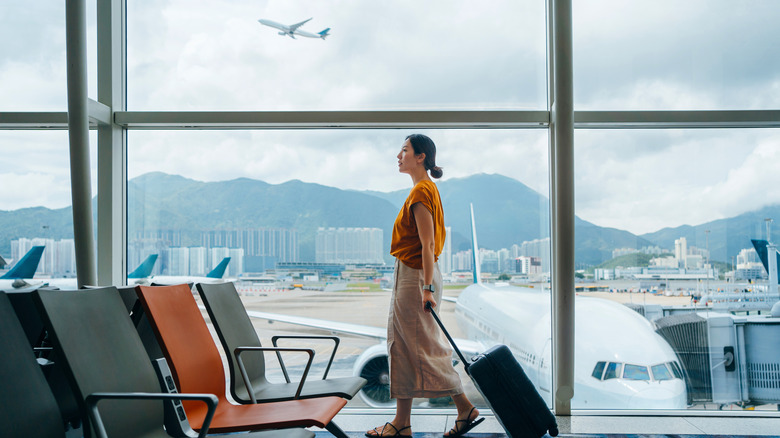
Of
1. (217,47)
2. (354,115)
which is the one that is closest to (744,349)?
(354,115)

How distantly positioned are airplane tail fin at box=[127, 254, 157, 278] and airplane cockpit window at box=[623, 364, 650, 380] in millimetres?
3048

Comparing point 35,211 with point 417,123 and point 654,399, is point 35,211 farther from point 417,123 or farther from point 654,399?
point 654,399

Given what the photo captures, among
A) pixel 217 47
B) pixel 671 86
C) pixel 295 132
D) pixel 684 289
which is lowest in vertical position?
pixel 684 289

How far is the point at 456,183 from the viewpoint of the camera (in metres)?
3.66

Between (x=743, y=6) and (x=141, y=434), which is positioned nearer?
(x=141, y=434)

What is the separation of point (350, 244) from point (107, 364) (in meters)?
2.15

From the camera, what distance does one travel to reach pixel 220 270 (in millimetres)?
3689

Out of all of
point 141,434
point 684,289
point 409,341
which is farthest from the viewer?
point 684,289

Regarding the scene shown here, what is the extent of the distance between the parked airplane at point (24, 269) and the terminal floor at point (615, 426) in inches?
86.7

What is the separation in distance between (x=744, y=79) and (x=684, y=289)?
1.39 metres

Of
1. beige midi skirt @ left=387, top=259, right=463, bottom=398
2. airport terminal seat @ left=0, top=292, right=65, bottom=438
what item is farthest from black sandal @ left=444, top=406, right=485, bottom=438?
airport terminal seat @ left=0, top=292, right=65, bottom=438

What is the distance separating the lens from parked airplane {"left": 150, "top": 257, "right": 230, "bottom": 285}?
362 cm

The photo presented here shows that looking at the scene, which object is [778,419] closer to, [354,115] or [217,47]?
[354,115]

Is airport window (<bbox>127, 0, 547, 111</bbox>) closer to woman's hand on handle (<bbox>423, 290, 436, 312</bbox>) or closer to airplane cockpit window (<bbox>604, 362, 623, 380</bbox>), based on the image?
woman's hand on handle (<bbox>423, 290, 436, 312</bbox>)
